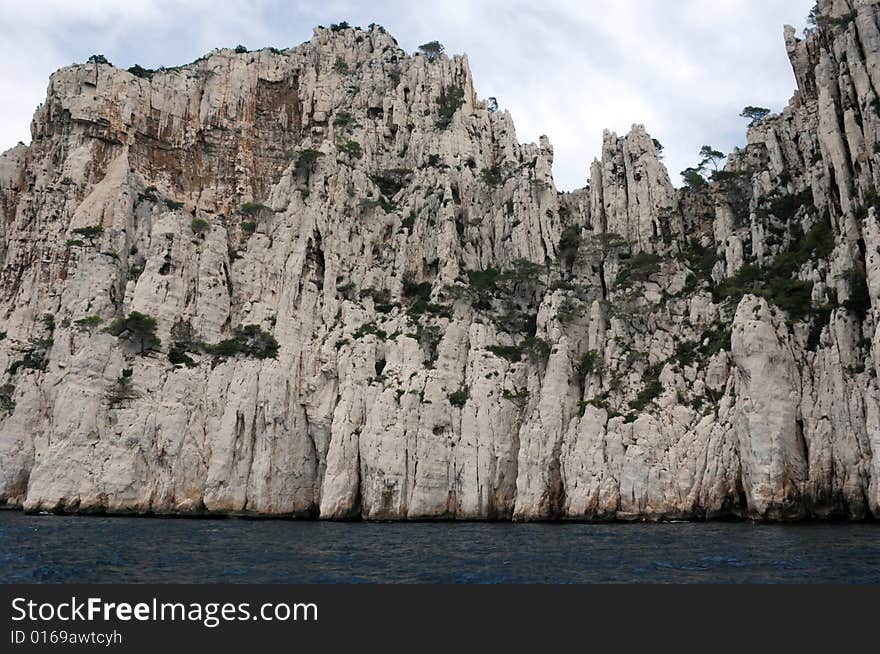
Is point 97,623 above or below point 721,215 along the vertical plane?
below

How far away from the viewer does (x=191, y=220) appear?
75312 mm

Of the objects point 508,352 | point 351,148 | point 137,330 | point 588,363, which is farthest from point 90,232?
point 588,363

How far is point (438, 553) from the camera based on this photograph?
3534cm

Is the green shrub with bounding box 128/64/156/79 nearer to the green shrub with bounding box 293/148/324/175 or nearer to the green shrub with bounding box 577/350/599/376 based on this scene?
the green shrub with bounding box 293/148/324/175

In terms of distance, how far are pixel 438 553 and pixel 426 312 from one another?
1485 inches

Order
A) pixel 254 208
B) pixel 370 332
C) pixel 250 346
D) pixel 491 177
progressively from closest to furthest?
pixel 250 346 < pixel 370 332 < pixel 254 208 < pixel 491 177

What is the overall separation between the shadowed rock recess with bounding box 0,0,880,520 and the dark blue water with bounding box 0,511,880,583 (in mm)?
9190

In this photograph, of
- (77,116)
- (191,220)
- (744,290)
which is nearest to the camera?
(744,290)

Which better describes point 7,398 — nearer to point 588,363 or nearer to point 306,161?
point 306,161

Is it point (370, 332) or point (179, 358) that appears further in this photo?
point (370, 332)

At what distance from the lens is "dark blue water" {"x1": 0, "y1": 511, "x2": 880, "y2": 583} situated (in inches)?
1073

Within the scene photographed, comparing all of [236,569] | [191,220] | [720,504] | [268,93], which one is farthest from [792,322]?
[268,93]

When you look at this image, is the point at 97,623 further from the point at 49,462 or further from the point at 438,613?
the point at 49,462

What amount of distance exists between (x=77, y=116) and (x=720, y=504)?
256ft
